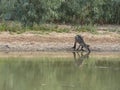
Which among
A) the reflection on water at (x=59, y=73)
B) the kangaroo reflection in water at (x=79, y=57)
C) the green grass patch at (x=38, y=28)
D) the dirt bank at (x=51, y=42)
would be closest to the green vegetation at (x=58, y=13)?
the green grass patch at (x=38, y=28)

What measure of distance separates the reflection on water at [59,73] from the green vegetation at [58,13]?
582 cm

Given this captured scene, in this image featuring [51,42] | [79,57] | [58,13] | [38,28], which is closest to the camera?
[79,57]

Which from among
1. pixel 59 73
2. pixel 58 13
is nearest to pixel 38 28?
pixel 58 13

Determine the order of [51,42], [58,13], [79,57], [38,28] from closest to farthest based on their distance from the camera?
[79,57] → [51,42] → [38,28] → [58,13]

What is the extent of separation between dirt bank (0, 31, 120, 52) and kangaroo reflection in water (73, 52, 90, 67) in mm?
1063

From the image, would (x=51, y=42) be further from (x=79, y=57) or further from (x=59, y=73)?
(x=59, y=73)

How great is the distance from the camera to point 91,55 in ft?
77.4

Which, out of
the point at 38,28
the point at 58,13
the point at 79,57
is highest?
the point at 58,13

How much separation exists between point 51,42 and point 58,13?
6231 millimetres

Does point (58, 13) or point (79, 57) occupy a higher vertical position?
point (58, 13)

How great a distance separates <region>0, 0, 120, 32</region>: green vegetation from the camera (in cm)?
2802

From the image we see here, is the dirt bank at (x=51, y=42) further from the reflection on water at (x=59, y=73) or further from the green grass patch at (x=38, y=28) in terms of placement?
the reflection on water at (x=59, y=73)

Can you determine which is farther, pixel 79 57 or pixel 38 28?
pixel 38 28

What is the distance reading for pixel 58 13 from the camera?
3138 cm
